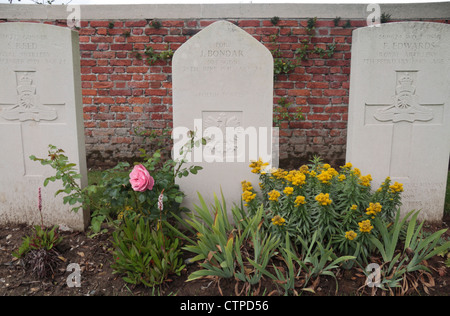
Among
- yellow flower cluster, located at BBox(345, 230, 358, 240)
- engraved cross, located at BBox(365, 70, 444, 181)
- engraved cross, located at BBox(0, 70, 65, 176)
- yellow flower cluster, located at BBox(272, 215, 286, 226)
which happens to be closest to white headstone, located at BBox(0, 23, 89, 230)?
engraved cross, located at BBox(0, 70, 65, 176)

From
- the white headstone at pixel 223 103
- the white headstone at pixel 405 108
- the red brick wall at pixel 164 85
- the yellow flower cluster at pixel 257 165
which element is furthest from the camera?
the red brick wall at pixel 164 85

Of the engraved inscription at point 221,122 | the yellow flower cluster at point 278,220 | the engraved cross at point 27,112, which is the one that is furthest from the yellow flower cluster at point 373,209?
the engraved cross at point 27,112

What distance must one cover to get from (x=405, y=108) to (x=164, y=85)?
119 inches

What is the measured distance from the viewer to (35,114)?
10.3 feet

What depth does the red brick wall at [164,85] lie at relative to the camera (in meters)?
4.70

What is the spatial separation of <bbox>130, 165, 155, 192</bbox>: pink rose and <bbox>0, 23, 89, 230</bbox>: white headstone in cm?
98

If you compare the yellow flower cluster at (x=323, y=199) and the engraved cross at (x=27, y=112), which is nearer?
the yellow flower cluster at (x=323, y=199)

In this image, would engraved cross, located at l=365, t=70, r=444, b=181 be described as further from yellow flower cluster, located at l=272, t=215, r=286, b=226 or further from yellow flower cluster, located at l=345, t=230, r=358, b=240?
yellow flower cluster, located at l=272, t=215, r=286, b=226

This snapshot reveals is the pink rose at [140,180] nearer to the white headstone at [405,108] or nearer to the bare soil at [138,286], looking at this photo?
the bare soil at [138,286]

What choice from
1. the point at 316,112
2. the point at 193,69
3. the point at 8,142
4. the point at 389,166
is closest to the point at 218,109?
the point at 193,69

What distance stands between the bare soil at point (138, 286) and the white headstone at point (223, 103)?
926 millimetres

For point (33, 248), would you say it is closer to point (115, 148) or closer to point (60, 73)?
point (60, 73)

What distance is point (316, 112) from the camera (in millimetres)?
4891

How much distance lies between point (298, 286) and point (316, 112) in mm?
3119
